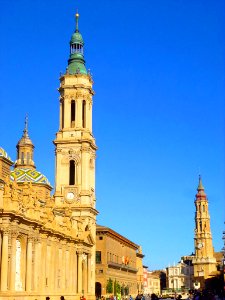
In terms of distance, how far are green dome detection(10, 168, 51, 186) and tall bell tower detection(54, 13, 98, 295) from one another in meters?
4.73

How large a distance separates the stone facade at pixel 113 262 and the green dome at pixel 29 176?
86.6ft

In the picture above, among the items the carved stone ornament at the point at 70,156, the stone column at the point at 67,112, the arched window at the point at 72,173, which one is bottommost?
the arched window at the point at 72,173

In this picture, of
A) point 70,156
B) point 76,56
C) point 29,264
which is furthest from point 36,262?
point 76,56

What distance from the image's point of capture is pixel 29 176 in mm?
78438

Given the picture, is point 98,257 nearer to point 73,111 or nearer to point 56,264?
point 73,111

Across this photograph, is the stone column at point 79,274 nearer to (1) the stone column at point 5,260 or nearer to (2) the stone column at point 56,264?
(2) the stone column at point 56,264

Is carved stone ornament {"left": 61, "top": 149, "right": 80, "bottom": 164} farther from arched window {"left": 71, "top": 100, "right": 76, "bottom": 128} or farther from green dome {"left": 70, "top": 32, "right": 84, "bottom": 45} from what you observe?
green dome {"left": 70, "top": 32, "right": 84, "bottom": 45}

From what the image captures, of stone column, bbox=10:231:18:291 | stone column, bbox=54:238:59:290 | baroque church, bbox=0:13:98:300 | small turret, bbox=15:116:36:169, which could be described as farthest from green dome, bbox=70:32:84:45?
stone column, bbox=10:231:18:291

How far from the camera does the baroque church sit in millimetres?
55344

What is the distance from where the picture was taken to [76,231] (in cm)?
8000

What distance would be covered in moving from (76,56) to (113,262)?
38664mm

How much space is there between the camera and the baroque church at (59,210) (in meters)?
55.3

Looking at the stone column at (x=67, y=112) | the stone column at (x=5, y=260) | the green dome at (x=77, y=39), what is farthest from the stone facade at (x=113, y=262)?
the stone column at (x=5, y=260)

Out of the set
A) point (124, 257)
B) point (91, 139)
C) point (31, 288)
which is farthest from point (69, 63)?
point (124, 257)
